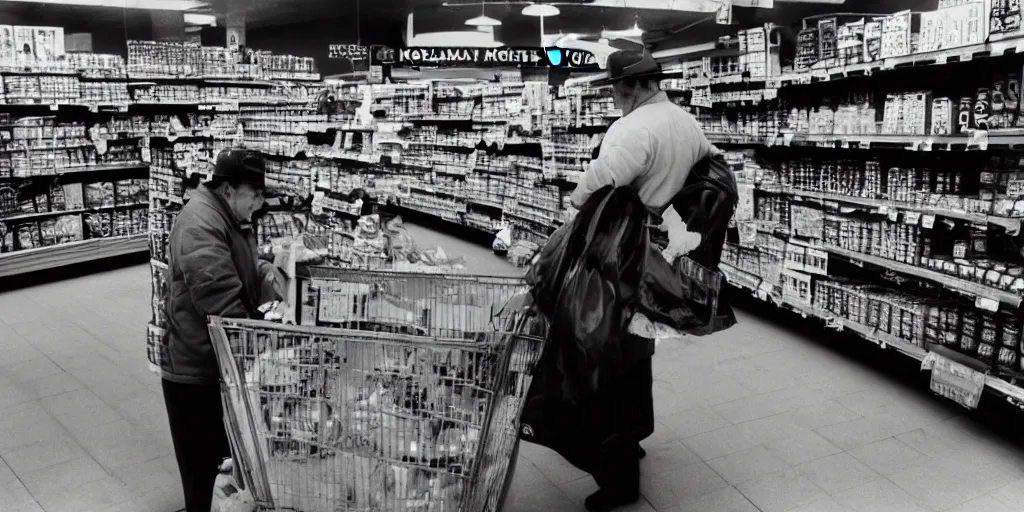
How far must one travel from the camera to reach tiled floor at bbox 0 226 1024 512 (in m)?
3.44

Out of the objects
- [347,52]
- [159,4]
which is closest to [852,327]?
[159,4]

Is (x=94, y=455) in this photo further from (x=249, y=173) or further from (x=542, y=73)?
(x=542, y=73)

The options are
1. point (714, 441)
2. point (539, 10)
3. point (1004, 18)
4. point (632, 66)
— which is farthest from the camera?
point (539, 10)

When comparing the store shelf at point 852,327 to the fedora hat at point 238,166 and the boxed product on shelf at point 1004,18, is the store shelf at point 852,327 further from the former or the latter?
the fedora hat at point 238,166

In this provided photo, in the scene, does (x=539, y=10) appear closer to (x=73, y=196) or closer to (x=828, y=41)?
(x=73, y=196)

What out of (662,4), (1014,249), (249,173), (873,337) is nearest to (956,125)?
(1014,249)

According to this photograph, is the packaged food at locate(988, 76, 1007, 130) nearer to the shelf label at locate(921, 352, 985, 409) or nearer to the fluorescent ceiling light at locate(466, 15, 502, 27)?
the shelf label at locate(921, 352, 985, 409)

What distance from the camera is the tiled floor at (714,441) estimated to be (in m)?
3.44

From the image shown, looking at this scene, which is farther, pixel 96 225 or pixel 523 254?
pixel 96 225

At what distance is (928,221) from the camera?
439 centimetres

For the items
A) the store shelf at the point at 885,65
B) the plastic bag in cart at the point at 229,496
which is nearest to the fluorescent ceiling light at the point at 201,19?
the store shelf at the point at 885,65

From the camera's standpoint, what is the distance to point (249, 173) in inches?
111

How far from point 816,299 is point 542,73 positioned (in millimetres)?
9751

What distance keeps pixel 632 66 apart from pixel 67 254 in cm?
685
